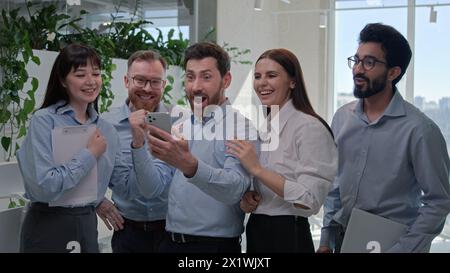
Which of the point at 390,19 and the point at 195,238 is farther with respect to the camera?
the point at 390,19

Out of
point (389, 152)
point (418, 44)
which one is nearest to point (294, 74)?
point (389, 152)

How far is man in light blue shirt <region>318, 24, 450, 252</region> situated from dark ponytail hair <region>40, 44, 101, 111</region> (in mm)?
691

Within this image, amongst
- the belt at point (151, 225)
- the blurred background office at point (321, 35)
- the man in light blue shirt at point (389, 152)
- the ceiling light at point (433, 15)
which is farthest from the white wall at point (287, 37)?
the man in light blue shirt at point (389, 152)

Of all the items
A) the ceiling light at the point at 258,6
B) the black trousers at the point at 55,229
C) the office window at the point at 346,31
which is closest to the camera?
the black trousers at the point at 55,229

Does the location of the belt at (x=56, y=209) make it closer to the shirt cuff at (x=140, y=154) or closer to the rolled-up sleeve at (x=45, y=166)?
the rolled-up sleeve at (x=45, y=166)

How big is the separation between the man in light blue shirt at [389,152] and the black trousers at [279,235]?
0.21m

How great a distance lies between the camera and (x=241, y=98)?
308 cm

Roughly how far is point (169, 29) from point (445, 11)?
1646 millimetres

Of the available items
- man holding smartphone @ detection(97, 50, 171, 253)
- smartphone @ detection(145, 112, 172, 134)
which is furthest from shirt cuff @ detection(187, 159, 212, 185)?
man holding smartphone @ detection(97, 50, 171, 253)

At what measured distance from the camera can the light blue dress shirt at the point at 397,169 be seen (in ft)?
4.31

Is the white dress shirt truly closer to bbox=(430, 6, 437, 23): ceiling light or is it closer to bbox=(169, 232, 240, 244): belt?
bbox=(169, 232, 240, 244): belt

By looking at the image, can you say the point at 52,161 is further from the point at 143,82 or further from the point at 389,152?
the point at 389,152

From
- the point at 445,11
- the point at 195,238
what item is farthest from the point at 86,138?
the point at 445,11

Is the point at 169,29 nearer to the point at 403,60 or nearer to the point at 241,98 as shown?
the point at 241,98
